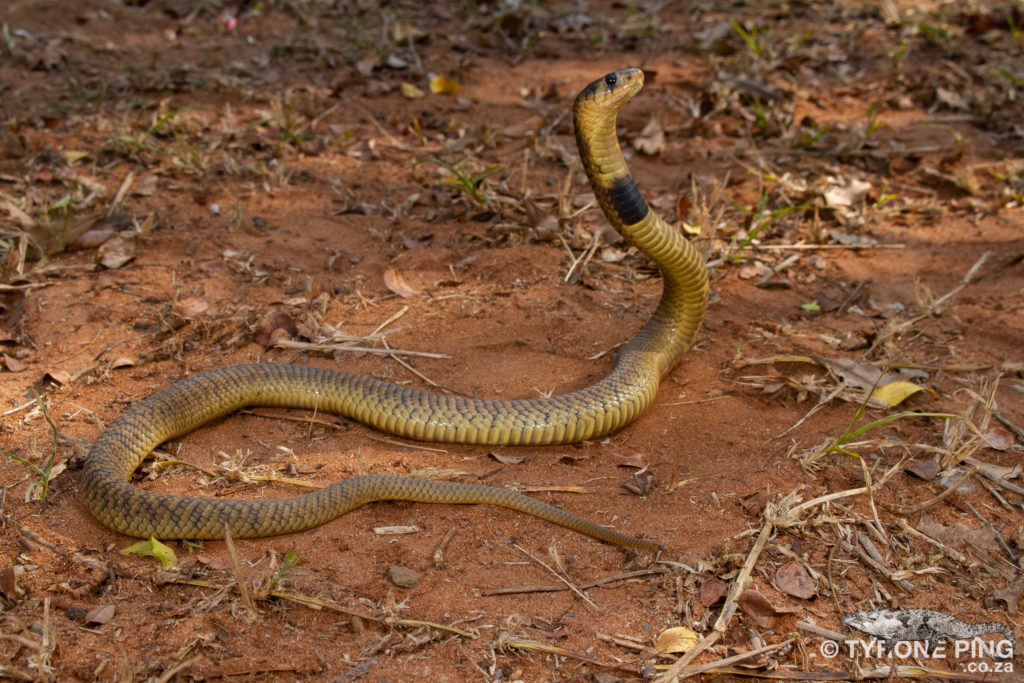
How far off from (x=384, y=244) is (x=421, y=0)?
199 inches

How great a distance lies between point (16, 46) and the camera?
851 cm

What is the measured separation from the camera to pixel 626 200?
405 centimetres

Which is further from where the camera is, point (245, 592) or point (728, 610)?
point (728, 610)

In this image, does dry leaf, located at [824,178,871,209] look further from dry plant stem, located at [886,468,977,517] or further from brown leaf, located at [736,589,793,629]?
brown leaf, located at [736,589,793,629]

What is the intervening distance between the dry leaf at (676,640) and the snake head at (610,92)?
7.84ft

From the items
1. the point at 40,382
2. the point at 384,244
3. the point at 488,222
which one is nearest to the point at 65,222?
the point at 40,382

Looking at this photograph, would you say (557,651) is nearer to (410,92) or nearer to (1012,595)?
(1012,595)

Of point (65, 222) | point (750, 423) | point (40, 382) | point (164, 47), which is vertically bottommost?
point (750, 423)

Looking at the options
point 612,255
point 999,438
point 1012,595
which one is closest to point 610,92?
point 612,255

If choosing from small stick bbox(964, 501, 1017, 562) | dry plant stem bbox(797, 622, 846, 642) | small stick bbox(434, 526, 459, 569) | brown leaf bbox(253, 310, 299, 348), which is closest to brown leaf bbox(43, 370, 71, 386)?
brown leaf bbox(253, 310, 299, 348)

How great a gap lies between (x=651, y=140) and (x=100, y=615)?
19.0 feet

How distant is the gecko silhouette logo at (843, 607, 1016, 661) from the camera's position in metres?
3.09

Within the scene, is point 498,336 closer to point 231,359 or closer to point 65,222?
point 231,359

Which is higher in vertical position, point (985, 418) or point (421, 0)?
point (421, 0)
